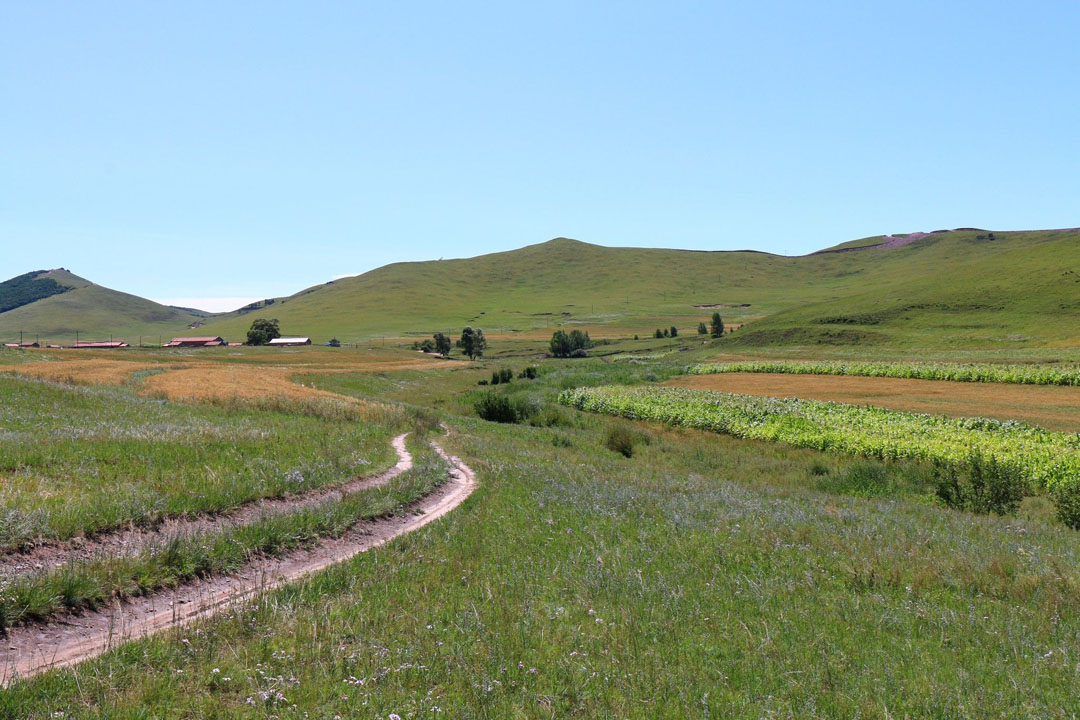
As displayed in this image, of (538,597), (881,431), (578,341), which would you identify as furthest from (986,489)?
(578,341)

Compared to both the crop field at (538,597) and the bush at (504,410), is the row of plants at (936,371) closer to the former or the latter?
the bush at (504,410)

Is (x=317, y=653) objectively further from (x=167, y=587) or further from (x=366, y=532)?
(x=366, y=532)

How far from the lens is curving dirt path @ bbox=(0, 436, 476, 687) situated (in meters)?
6.11

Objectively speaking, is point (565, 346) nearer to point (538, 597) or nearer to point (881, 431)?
point (881, 431)

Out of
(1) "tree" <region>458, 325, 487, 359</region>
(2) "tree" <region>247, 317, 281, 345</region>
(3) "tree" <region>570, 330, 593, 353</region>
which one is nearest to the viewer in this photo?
(1) "tree" <region>458, 325, 487, 359</region>

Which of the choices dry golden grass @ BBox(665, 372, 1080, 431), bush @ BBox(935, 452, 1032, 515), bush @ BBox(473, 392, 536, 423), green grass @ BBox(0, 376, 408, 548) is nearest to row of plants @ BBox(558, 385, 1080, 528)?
bush @ BBox(935, 452, 1032, 515)

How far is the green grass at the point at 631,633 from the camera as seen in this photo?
5.45m

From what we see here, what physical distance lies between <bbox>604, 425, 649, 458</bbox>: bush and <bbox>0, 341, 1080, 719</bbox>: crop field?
14.1 meters

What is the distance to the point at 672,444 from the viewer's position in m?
36.1

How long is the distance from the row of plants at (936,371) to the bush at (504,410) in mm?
36472

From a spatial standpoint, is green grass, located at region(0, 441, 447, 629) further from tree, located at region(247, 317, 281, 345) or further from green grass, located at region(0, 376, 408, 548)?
tree, located at region(247, 317, 281, 345)

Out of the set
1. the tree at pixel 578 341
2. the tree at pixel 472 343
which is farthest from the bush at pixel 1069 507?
the tree at pixel 472 343

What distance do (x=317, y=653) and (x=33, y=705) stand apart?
7.09 ft

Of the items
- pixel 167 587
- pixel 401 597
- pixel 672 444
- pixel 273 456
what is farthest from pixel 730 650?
pixel 672 444
